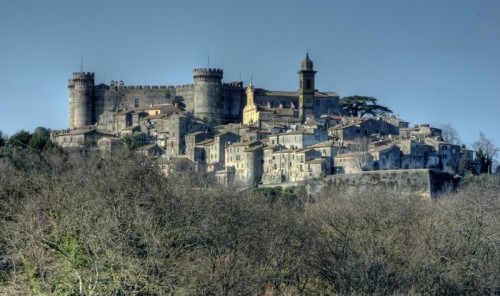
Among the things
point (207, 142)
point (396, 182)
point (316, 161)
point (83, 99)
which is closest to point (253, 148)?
point (316, 161)

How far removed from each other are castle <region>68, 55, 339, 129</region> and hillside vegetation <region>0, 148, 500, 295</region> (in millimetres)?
45050

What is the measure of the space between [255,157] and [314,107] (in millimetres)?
16933

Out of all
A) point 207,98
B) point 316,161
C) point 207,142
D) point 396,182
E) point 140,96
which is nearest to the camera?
point 396,182

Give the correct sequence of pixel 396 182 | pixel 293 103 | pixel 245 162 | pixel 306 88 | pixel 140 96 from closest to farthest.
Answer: pixel 396 182 < pixel 245 162 < pixel 306 88 < pixel 293 103 < pixel 140 96

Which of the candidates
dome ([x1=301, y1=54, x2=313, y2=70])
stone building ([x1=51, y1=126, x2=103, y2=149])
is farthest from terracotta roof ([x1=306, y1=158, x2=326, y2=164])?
dome ([x1=301, y1=54, x2=313, y2=70])

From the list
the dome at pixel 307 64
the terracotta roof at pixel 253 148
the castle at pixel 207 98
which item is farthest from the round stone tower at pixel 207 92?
the terracotta roof at pixel 253 148

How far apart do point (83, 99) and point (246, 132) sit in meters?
19.8

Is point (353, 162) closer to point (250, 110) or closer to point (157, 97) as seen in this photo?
point (250, 110)

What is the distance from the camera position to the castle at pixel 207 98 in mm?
97931

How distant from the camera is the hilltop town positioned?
81.2 metres

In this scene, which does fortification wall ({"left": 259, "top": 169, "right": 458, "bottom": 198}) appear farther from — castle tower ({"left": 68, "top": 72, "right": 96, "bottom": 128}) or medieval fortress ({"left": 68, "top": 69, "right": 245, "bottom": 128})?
castle tower ({"left": 68, "top": 72, "right": 96, "bottom": 128})

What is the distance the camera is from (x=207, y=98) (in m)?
99.0

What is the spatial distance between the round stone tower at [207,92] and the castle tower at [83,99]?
402 inches

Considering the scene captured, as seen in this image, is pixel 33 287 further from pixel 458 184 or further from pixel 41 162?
pixel 458 184
